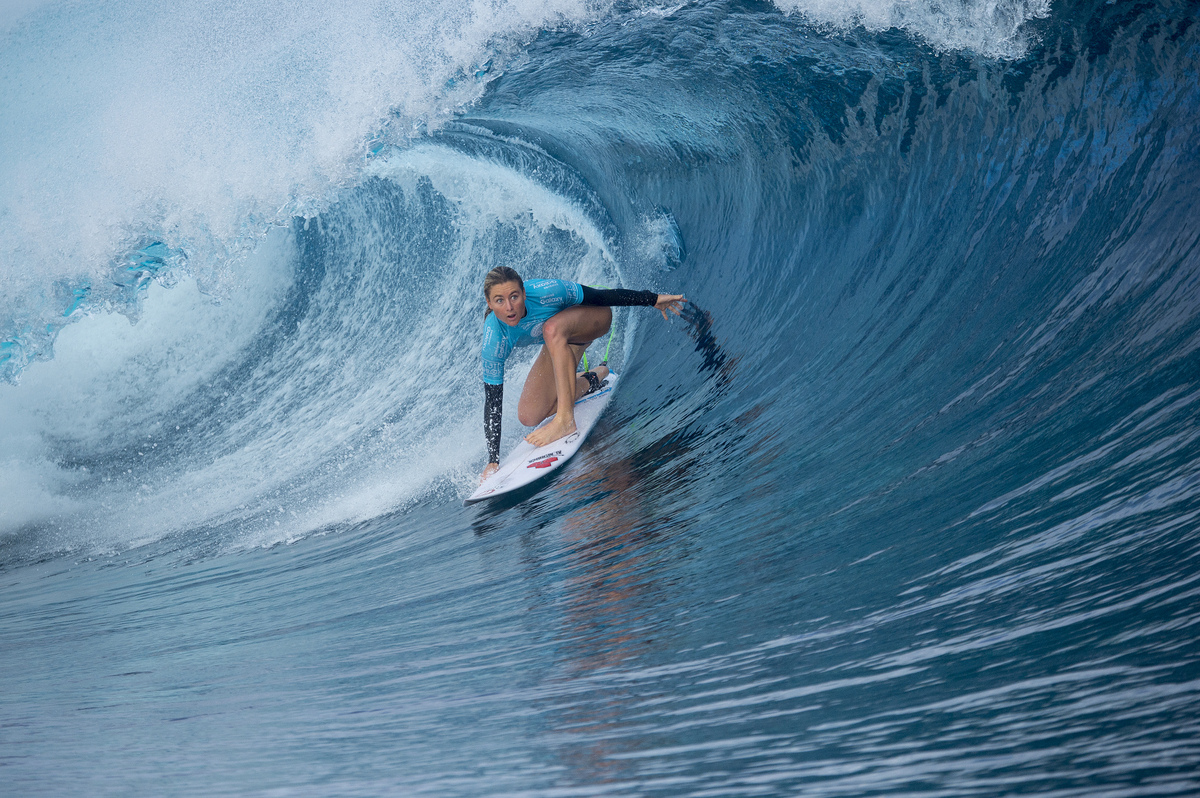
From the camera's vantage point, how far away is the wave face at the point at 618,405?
1606 millimetres

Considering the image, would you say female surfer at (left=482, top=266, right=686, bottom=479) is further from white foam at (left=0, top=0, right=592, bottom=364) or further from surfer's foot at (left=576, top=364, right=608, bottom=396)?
white foam at (left=0, top=0, right=592, bottom=364)

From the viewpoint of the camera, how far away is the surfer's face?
11.7 ft

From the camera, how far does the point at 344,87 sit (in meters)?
6.05

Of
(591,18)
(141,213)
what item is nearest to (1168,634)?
(591,18)

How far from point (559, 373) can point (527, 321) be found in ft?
0.94

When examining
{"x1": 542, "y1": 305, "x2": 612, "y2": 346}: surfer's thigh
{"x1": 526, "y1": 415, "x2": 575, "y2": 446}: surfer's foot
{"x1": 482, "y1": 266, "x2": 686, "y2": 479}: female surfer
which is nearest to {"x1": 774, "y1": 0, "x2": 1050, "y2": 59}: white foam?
{"x1": 482, "y1": 266, "x2": 686, "y2": 479}: female surfer

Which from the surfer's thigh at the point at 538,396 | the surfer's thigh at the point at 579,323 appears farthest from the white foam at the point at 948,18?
the surfer's thigh at the point at 538,396

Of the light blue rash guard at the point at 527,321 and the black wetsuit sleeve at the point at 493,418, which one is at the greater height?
the light blue rash guard at the point at 527,321

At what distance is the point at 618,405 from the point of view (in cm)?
440

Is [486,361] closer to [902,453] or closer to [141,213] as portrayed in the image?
[902,453]

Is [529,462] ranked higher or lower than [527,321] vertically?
lower

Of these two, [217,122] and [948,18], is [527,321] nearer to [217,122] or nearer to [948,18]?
[948,18]

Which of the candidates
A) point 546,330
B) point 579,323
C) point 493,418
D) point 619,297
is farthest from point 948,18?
point 493,418

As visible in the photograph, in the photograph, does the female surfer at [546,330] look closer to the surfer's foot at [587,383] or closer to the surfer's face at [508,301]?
the surfer's face at [508,301]
